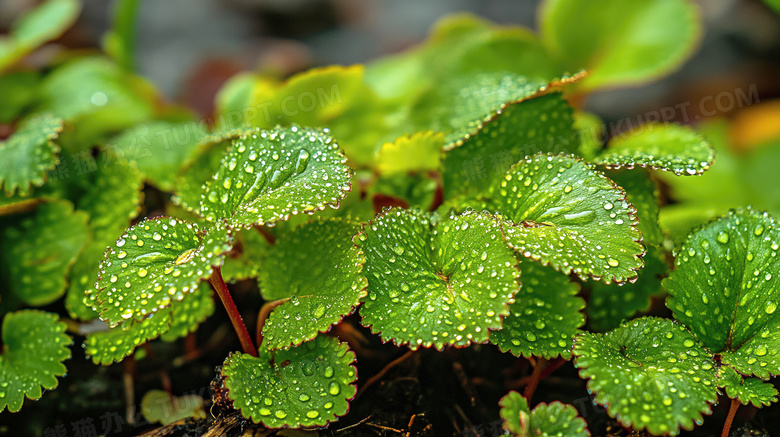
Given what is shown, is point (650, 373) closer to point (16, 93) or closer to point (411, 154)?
point (411, 154)

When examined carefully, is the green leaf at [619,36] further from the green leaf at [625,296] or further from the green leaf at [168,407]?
the green leaf at [168,407]

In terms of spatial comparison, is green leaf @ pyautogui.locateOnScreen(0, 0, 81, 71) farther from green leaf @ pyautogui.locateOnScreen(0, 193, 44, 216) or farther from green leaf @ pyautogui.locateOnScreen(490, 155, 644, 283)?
green leaf @ pyautogui.locateOnScreen(490, 155, 644, 283)

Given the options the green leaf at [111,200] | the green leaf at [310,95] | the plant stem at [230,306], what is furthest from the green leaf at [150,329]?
the green leaf at [310,95]

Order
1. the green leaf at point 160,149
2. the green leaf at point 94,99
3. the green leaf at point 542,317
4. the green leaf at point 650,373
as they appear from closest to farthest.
Answer: the green leaf at point 650,373 → the green leaf at point 542,317 → the green leaf at point 160,149 → the green leaf at point 94,99

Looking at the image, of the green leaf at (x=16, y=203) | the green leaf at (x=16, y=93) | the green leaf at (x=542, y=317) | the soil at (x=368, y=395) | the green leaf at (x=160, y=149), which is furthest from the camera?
the green leaf at (x=16, y=93)

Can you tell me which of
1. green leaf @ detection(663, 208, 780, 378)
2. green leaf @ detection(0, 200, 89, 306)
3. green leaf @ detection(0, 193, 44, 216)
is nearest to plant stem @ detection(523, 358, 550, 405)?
green leaf @ detection(663, 208, 780, 378)

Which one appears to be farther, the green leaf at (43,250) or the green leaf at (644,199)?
the green leaf at (43,250)

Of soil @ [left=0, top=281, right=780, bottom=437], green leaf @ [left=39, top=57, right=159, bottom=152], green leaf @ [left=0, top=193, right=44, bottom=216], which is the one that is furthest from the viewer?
green leaf @ [left=39, top=57, right=159, bottom=152]
